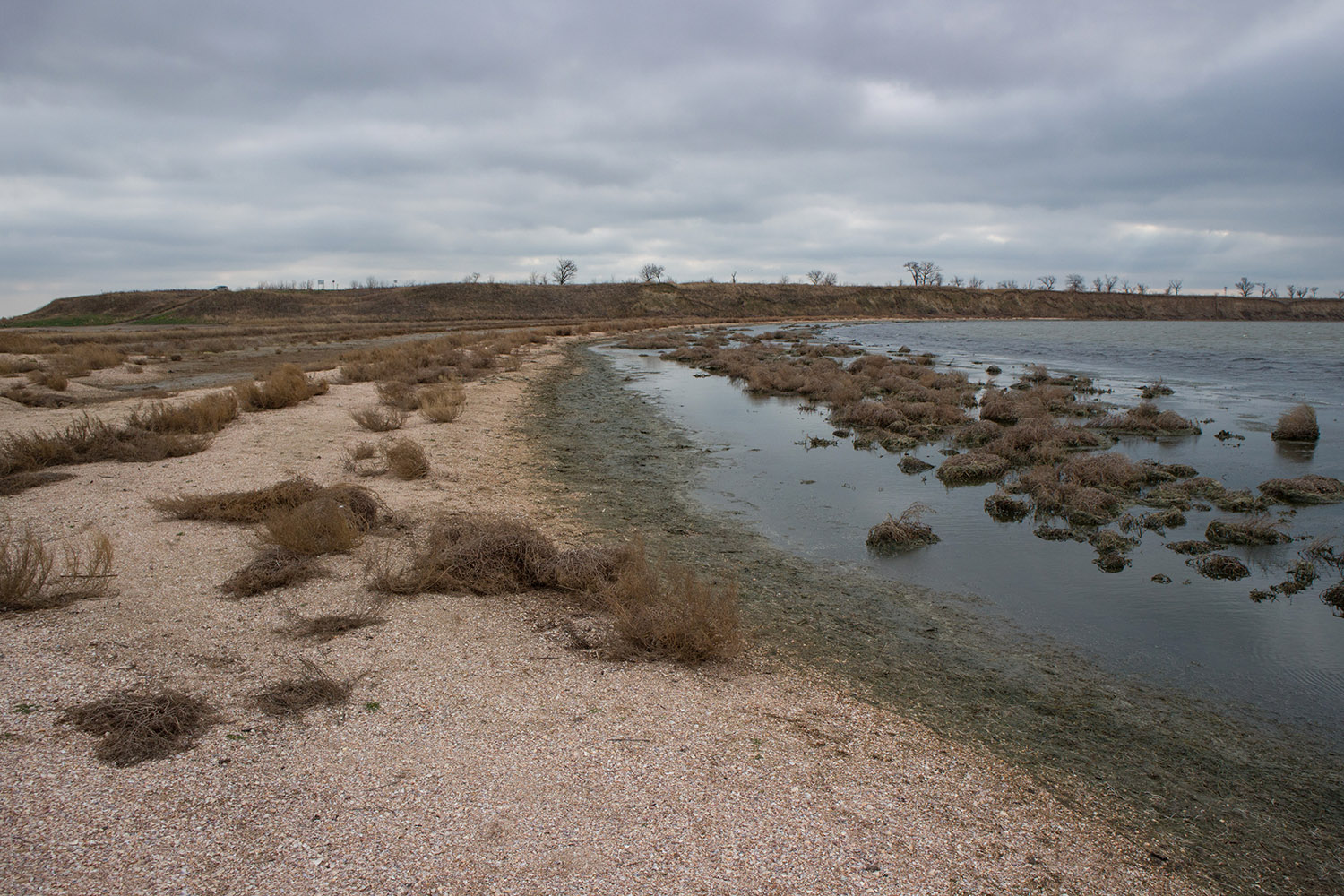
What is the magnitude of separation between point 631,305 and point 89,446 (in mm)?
A: 91929

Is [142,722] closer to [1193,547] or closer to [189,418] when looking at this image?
[1193,547]

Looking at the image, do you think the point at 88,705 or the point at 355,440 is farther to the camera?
the point at 355,440

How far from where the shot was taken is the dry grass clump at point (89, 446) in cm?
1003

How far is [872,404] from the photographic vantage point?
1872 cm

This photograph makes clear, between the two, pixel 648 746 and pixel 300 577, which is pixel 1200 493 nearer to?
pixel 648 746

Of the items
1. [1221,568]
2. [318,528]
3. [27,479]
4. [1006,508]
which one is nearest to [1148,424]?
[1006,508]

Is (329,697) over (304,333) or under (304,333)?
under

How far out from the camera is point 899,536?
8914 millimetres

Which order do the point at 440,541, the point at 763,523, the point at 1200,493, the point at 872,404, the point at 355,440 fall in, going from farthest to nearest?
1. the point at 872,404
2. the point at 355,440
3. the point at 1200,493
4. the point at 763,523
5. the point at 440,541

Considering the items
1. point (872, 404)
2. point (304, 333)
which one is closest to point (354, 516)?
point (872, 404)

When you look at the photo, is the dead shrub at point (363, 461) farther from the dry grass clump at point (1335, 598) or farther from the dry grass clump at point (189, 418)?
the dry grass clump at point (1335, 598)

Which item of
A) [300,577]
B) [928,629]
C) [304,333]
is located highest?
[304,333]

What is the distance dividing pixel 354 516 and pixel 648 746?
4964 millimetres

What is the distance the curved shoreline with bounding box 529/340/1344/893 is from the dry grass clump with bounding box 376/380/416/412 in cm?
998
